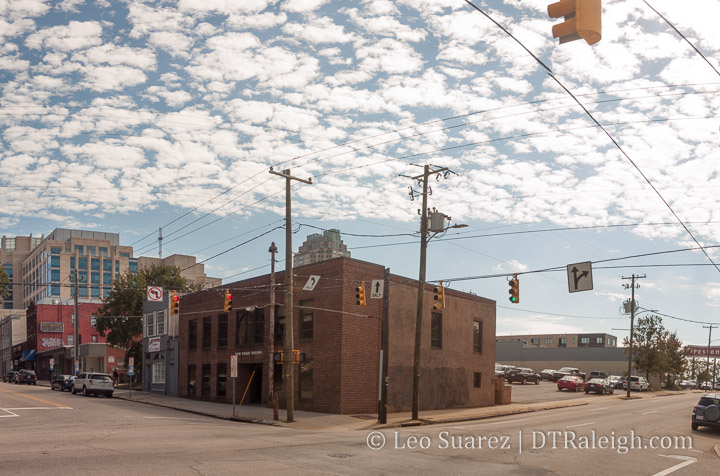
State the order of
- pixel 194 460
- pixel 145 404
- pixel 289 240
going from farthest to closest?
pixel 145 404 → pixel 289 240 → pixel 194 460

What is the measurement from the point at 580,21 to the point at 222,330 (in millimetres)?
38876

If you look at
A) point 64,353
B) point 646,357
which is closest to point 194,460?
point 646,357

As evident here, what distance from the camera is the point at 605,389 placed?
6144cm

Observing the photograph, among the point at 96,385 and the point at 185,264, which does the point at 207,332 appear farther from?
the point at 185,264

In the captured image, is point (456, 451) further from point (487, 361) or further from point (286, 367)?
point (487, 361)

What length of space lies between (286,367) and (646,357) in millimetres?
57800

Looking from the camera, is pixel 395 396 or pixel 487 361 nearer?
pixel 395 396

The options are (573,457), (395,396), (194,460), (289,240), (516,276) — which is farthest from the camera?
(395,396)

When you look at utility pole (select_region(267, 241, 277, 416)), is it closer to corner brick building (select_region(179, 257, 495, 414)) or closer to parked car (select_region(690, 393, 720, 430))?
corner brick building (select_region(179, 257, 495, 414))

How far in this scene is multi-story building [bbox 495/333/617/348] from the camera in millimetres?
129875

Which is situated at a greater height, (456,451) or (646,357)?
(456,451)

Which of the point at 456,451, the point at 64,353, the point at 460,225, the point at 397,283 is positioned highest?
the point at 460,225

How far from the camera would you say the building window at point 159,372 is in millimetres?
52281

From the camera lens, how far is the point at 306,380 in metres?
36.2
